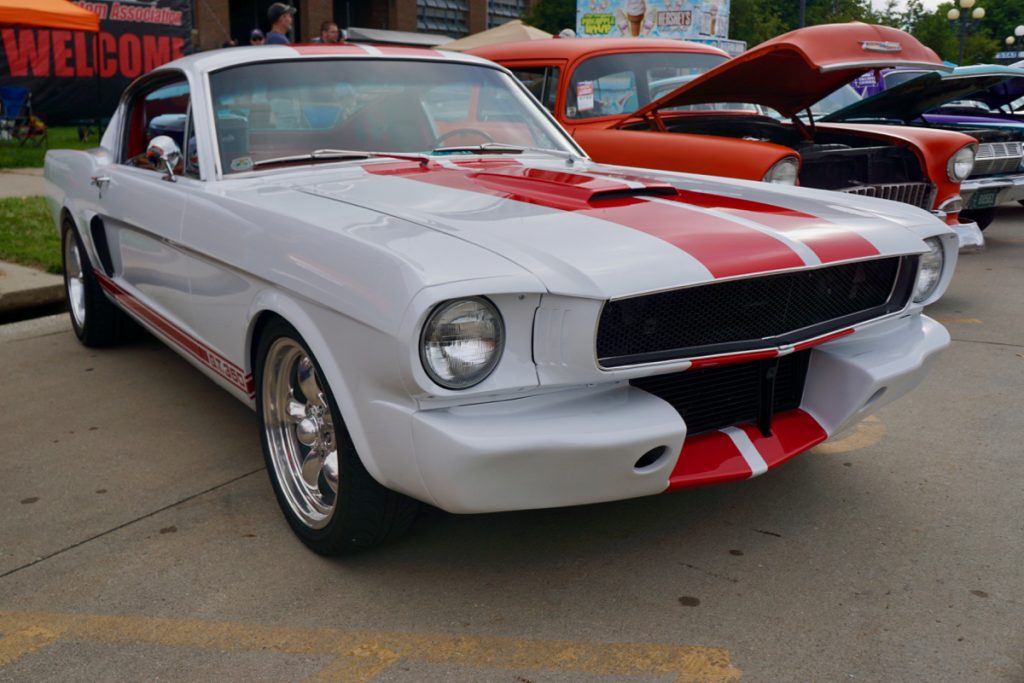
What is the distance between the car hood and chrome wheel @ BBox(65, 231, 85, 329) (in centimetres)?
225

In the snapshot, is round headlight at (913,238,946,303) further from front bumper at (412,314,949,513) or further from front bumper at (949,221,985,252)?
front bumper at (949,221,985,252)

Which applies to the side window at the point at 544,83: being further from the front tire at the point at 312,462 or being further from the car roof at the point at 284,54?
the front tire at the point at 312,462

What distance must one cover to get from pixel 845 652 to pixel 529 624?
74cm

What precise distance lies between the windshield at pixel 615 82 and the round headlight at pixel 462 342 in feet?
14.3

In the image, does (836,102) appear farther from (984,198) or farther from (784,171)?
(784,171)

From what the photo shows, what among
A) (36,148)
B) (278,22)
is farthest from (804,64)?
(36,148)

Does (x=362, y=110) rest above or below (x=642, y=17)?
below

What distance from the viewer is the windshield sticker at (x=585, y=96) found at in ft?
20.9

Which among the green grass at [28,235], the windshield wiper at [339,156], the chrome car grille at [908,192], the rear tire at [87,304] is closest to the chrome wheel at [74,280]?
the rear tire at [87,304]

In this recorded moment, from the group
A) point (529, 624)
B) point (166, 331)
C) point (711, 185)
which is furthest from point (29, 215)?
point (529, 624)

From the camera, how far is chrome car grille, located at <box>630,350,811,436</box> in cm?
253

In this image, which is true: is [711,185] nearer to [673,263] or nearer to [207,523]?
[673,263]

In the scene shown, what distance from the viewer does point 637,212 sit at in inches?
106

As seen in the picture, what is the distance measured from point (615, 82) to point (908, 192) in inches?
75.8
